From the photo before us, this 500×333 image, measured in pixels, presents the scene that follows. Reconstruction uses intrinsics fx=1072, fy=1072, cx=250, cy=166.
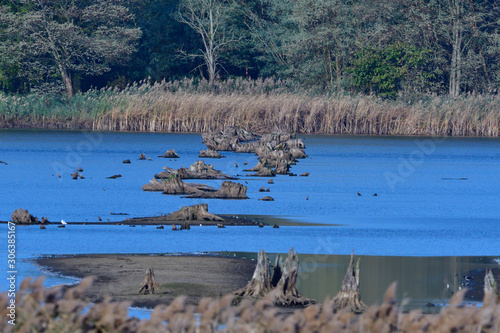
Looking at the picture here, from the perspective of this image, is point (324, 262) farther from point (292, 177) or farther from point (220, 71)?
point (220, 71)

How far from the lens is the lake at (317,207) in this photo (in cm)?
1664

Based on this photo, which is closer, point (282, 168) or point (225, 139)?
point (282, 168)

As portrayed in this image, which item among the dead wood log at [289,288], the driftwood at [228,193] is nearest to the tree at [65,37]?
the driftwood at [228,193]

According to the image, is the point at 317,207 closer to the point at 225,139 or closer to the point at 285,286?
the point at 285,286

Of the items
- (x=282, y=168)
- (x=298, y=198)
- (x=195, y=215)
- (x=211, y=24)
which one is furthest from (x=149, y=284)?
(x=211, y=24)

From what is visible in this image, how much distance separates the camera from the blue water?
1822cm

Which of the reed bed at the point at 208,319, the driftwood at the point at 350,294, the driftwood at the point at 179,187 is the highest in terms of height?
the reed bed at the point at 208,319

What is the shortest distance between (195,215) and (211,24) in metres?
47.0

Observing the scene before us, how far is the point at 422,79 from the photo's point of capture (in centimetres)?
6291

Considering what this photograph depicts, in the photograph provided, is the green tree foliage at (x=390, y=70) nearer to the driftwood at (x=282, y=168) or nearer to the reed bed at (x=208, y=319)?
the driftwood at (x=282, y=168)

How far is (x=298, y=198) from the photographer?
26578 millimetres

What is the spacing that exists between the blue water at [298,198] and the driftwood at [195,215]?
788mm

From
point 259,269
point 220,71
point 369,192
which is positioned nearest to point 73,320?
point 259,269

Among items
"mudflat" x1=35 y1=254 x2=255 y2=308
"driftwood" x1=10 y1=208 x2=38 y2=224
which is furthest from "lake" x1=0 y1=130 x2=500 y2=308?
"mudflat" x1=35 y1=254 x2=255 y2=308
